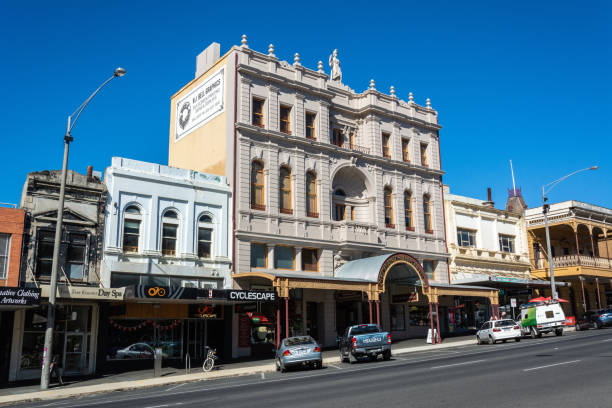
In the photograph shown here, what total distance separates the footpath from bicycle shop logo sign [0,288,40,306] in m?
3.19

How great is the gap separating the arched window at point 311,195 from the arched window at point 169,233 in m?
8.90

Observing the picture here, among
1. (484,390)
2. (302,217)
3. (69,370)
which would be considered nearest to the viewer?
(484,390)

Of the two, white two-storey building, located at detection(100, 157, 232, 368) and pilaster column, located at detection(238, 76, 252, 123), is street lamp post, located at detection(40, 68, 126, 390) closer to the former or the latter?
white two-storey building, located at detection(100, 157, 232, 368)

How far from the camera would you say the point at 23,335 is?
24422 mm

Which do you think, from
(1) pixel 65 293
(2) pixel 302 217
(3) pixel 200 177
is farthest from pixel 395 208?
(1) pixel 65 293

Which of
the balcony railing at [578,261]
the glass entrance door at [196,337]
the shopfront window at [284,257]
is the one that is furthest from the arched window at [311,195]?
the balcony railing at [578,261]

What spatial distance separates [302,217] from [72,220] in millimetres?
13532

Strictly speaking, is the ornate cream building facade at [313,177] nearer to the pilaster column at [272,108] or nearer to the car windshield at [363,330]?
the pilaster column at [272,108]

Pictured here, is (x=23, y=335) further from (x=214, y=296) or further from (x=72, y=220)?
(x=214, y=296)

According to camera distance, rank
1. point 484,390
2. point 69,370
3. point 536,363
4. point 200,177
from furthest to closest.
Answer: point 200,177
point 69,370
point 536,363
point 484,390

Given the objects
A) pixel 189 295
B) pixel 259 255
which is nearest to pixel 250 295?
pixel 189 295

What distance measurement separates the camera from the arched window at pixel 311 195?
35.6 metres

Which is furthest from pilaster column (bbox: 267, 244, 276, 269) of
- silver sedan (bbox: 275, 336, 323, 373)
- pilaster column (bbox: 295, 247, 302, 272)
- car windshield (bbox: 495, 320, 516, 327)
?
car windshield (bbox: 495, 320, 516, 327)

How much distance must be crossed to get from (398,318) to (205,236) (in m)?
15.4
